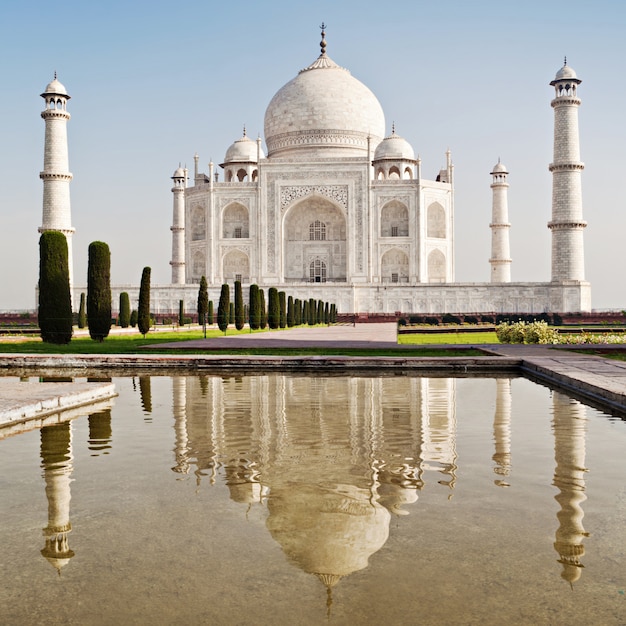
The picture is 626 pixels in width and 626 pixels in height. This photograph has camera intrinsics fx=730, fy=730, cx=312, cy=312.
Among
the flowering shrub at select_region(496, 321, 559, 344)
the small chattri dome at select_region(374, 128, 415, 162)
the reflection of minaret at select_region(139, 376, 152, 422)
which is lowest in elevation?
the reflection of minaret at select_region(139, 376, 152, 422)

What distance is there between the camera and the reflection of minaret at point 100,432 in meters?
3.90

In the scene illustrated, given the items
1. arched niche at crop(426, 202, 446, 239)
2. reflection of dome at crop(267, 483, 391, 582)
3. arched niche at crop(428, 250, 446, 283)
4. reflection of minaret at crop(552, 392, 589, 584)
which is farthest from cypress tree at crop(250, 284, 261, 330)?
reflection of dome at crop(267, 483, 391, 582)

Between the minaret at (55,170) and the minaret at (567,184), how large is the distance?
745 inches

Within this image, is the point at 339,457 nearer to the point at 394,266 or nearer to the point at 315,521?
the point at 315,521

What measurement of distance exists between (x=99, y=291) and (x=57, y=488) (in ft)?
40.1

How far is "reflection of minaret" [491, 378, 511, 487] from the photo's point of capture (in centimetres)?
330

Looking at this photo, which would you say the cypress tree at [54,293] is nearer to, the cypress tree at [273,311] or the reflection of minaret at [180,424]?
the reflection of minaret at [180,424]

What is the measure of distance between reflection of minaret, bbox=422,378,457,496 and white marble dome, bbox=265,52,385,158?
30703 mm

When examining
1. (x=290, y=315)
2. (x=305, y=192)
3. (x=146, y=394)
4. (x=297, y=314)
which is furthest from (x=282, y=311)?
(x=146, y=394)

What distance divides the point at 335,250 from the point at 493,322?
1078 cm

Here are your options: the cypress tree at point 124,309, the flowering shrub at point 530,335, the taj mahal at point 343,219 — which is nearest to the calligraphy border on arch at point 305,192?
the taj mahal at point 343,219

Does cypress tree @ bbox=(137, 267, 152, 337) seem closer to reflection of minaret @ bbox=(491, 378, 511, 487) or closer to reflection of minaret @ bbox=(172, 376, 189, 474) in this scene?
reflection of minaret @ bbox=(172, 376, 189, 474)

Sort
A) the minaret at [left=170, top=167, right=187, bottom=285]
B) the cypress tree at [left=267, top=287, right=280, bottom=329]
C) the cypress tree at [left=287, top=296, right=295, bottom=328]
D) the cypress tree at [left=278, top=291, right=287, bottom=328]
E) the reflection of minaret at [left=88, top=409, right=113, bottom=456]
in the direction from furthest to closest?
the minaret at [left=170, top=167, right=187, bottom=285] < the cypress tree at [left=287, top=296, right=295, bottom=328] < the cypress tree at [left=278, top=291, right=287, bottom=328] < the cypress tree at [left=267, top=287, right=280, bottom=329] < the reflection of minaret at [left=88, top=409, right=113, bottom=456]

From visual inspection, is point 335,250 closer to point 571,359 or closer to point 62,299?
point 62,299
